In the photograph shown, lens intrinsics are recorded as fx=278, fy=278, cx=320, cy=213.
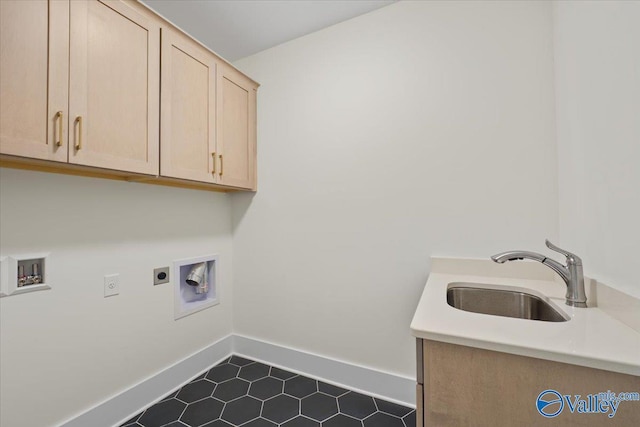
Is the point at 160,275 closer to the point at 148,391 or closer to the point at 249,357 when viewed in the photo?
the point at 148,391

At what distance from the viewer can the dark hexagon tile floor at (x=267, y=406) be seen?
1496 millimetres

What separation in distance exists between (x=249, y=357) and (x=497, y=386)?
1.93 m

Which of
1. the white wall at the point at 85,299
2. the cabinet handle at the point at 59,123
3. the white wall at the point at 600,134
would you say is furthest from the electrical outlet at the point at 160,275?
the white wall at the point at 600,134

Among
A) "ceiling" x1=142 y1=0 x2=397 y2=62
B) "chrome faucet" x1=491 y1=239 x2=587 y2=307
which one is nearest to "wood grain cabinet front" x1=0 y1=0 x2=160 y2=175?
"ceiling" x1=142 y1=0 x2=397 y2=62

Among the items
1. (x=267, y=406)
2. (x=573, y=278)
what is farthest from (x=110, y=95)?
(x=573, y=278)

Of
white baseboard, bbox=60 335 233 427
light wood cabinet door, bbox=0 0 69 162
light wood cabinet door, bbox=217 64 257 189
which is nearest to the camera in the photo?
light wood cabinet door, bbox=0 0 69 162

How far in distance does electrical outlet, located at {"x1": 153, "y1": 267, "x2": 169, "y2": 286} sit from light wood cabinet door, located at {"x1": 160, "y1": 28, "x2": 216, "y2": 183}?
0.65 metres

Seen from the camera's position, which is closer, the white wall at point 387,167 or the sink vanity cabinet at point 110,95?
the sink vanity cabinet at point 110,95

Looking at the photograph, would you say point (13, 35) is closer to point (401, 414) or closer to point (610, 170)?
point (610, 170)

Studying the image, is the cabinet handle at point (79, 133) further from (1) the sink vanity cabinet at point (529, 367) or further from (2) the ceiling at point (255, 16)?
(1) the sink vanity cabinet at point (529, 367)

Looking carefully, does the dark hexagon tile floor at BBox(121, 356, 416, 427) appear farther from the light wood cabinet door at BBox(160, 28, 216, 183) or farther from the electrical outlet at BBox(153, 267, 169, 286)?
the light wood cabinet door at BBox(160, 28, 216, 183)

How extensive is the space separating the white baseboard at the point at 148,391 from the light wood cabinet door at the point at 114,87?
4.08ft

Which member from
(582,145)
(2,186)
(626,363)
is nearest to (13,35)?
(2,186)

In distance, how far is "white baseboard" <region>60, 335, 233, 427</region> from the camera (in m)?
1.42
